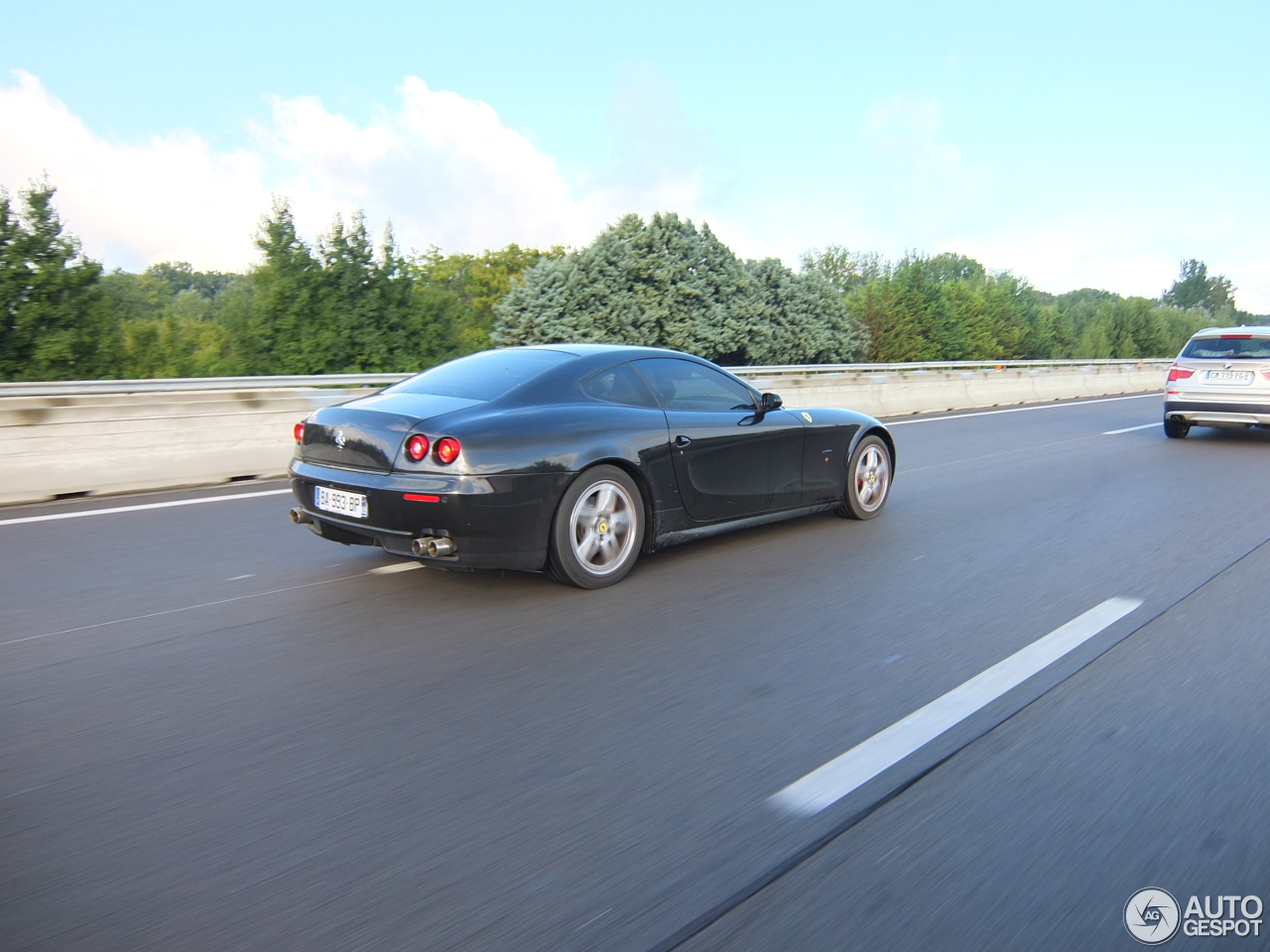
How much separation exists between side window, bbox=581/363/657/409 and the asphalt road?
103cm

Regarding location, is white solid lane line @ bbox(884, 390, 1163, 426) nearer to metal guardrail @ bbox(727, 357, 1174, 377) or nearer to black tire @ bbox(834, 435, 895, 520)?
metal guardrail @ bbox(727, 357, 1174, 377)

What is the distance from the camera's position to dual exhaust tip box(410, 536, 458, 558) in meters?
5.25

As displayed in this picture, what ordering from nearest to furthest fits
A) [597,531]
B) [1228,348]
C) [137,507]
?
[597,531], [137,507], [1228,348]

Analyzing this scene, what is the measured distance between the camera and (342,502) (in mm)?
5566

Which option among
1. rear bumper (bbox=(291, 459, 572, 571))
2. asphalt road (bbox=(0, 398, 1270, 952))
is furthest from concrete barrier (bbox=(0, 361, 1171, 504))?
rear bumper (bbox=(291, 459, 572, 571))

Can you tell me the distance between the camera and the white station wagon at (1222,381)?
13984 millimetres

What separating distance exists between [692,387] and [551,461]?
1.50 meters

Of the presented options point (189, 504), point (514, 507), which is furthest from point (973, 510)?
point (189, 504)

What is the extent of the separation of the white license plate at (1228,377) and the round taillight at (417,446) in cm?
1272

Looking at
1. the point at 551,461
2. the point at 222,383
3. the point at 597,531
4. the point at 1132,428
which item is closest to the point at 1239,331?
the point at 1132,428

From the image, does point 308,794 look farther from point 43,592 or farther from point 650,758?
point 43,592

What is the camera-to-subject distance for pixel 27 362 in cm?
3297

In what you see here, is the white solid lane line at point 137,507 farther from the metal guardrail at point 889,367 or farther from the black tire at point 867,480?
the metal guardrail at point 889,367

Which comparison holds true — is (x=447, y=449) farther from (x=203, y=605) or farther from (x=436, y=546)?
(x=203, y=605)
